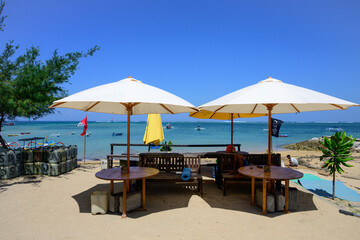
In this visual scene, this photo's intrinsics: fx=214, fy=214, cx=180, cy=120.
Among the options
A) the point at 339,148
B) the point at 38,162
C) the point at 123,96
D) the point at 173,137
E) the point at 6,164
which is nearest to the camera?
the point at 123,96

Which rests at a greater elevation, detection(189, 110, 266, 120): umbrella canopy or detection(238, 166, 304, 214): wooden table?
detection(189, 110, 266, 120): umbrella canopy

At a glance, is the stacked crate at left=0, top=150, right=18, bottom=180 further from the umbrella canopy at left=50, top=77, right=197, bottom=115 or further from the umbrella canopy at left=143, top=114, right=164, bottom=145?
the umbrella canopy at left=143, top=114, right=164, bottom=145

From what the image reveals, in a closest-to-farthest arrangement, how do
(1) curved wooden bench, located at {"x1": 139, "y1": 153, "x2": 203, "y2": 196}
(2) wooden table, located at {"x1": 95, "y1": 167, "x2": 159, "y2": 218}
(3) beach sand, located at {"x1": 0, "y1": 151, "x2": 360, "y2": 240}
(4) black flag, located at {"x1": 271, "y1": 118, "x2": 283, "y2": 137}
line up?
(3) beach sand, located at {"x1": 0, "y1": 151, "x2": 360, "y2": 240} < (2) wooden table, located at {"x1": 95, "y1": 167, "x2": 159, "y2": 218} < (1) curved wooden bench, located at {"x1": 139, "y1": 153, "x2": 203, "y2": 196} < (4) black flag, located at {"x1": 271, "y1": 118, "x2": 283, "y2": 137}

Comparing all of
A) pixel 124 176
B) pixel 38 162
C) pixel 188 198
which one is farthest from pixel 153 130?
pixel 38 162

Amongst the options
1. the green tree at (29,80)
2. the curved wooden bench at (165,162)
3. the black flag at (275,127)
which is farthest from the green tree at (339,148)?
the green tree at (29,80)

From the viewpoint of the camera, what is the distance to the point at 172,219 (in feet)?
11.5

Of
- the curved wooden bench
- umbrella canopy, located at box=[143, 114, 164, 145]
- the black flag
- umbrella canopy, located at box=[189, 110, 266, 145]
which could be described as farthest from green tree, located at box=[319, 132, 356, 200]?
umbrella canopy, located at box=[143, 114, 164, 145]

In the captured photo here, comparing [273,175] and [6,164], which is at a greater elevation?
[273,175]

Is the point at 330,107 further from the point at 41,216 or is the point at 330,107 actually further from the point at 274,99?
the point at 41,216

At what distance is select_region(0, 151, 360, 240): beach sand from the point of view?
2.98 m

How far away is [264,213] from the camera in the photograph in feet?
12.1

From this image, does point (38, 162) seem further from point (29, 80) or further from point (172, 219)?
point (172, 219)

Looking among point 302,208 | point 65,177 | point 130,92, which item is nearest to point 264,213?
point 302,208

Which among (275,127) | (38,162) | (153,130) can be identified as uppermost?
(275,127)
